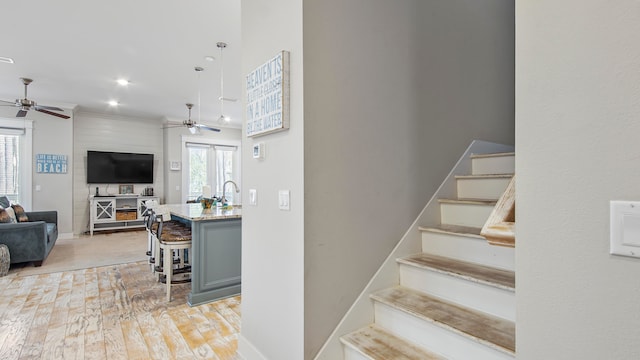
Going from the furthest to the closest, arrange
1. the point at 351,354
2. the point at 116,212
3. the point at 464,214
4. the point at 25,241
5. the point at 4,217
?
the point at 116,212
the point at 4,217
the point at 25,241
the point at 464,214
the point at 351,354

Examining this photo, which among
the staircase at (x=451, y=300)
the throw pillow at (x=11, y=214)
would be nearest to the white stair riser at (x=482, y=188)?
the staircase at (x=451, y=300)

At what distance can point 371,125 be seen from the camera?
74.8 inches

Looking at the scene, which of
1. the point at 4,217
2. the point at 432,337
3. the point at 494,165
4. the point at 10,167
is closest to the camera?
the point at 432,337

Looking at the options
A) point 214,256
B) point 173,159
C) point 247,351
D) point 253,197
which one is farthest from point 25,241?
point 253,197

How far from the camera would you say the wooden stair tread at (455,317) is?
1376mm

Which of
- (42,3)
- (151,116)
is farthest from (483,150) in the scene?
(151,116)

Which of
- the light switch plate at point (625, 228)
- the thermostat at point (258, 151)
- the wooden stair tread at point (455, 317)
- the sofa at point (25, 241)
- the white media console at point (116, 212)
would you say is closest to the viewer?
the light switch plate at point (625, 228)

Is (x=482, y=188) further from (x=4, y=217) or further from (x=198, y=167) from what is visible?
(x=198, y=167)

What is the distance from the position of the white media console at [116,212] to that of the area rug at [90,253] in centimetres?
30

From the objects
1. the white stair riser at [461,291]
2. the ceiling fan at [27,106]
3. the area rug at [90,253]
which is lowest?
the area rug at [90,253]

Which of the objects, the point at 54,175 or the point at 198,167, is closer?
the point at 54,175

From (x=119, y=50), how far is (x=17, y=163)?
15.0 ft

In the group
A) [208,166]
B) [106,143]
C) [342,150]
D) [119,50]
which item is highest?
[119,50]

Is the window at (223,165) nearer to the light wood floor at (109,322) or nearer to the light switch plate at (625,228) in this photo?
the light wood floor at (109,322)
